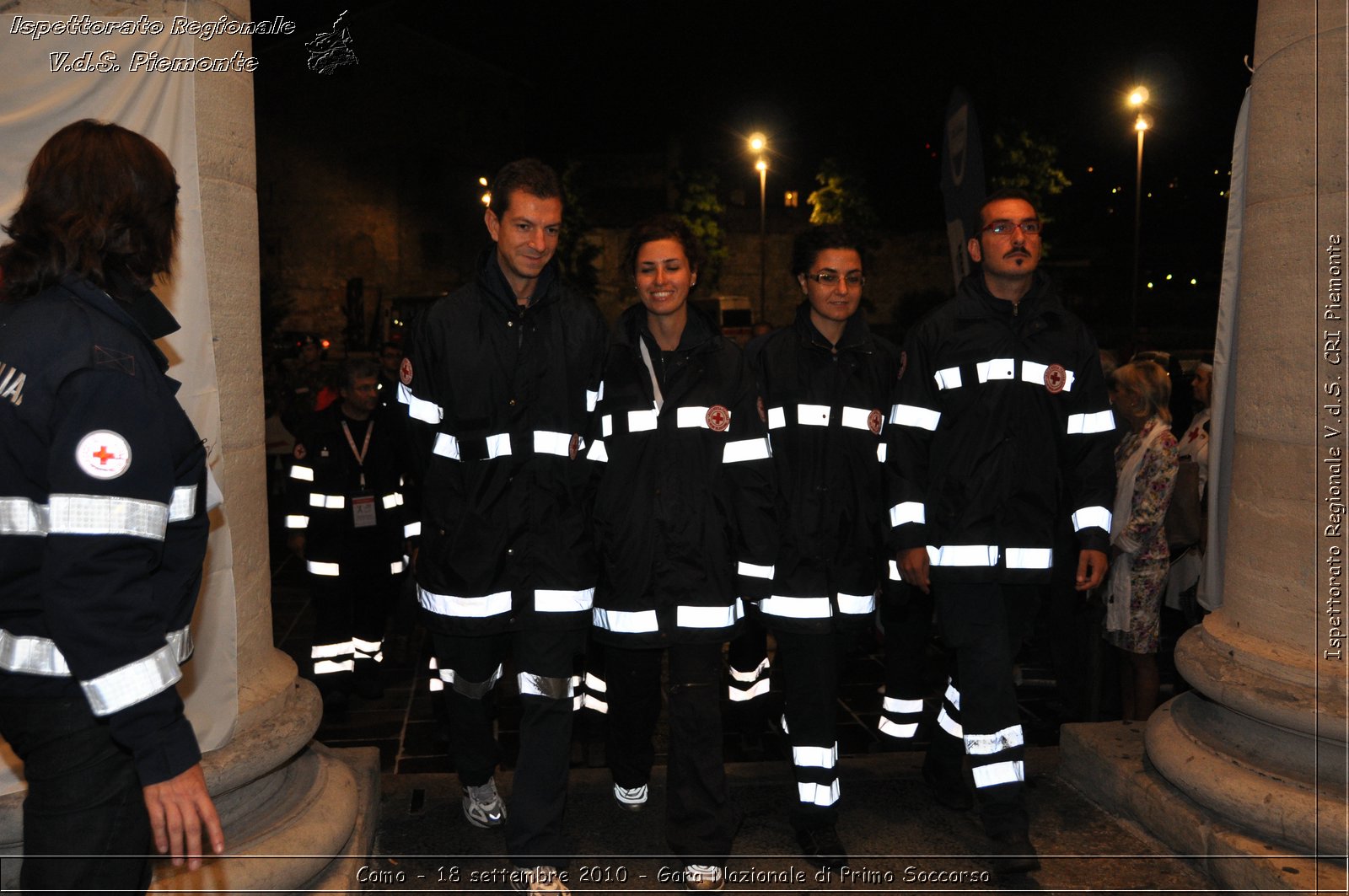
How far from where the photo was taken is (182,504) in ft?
7.86

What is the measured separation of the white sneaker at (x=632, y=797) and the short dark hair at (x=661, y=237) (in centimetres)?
221

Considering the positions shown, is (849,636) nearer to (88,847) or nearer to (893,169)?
(88,847)

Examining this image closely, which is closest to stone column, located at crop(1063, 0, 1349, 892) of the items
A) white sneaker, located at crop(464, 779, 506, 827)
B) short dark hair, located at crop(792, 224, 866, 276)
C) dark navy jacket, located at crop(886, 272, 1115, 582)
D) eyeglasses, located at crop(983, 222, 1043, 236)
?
dark navy jacket, located at crop(886, 272, 1115, 582)

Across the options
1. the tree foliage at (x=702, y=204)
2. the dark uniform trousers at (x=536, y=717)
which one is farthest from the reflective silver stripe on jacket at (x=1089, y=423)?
the tree foliage at (x=702, y=204)

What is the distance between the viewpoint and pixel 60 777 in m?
2.22

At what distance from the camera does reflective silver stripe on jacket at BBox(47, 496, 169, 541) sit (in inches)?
82.4

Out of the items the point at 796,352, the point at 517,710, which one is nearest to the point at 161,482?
the point at 796,352

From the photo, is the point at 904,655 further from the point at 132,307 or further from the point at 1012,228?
the point at 132,307

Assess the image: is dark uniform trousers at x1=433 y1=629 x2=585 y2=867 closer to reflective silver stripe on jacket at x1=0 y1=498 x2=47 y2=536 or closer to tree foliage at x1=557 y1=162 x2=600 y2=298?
reflective silver stripe on jacket at x1=0 y1=498 x2=47 y2=536

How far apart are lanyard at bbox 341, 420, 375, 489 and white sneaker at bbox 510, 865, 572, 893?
3.44m

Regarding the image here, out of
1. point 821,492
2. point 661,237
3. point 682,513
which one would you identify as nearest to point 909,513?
point 821,492

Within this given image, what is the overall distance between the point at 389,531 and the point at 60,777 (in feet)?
15.1

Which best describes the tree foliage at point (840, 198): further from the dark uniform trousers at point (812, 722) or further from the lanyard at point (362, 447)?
the dark uniform trousers at point (812, 722)

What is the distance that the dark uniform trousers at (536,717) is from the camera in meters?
3.92
